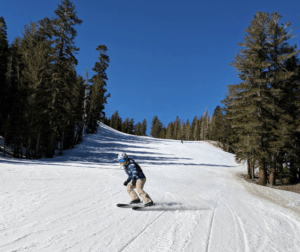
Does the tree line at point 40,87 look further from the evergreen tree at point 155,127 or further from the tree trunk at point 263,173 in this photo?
the evergreen tree at point 155,127

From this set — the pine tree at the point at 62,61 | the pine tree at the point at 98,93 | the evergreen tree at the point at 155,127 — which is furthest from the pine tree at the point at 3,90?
the evergreen tree at the point at 155,127

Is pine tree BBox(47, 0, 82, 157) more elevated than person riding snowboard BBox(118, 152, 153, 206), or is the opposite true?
pine tree BBox(47, 0, 82, 157)

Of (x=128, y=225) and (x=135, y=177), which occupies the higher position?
(x=135, y=177)

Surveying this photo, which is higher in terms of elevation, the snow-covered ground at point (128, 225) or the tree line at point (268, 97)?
the tree line at point (268, 97)

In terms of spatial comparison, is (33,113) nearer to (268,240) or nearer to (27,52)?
(27,52)

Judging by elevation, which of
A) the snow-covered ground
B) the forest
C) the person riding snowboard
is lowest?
the snow-covered ground

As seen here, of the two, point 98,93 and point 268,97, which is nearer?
point 268,97

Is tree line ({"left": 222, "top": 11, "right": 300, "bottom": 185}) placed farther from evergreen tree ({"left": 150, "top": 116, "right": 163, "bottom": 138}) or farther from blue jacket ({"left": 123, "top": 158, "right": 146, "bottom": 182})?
evergreen tree ({"left": 150, "top": 116, "right": 163, "bottom": 138})

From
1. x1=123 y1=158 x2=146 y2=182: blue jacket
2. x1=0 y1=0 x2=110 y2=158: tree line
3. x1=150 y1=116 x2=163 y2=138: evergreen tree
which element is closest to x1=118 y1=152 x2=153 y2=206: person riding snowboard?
x1=123 y1=158 x2=146 y2=182: blue jacket

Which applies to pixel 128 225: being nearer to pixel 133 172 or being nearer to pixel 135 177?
pixel 135 177

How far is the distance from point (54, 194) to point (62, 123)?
17.1 meters

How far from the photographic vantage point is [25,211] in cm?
455

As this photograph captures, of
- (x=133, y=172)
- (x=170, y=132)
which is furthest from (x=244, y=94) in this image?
(x=170, y=132)

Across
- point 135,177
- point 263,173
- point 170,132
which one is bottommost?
point 263,173
